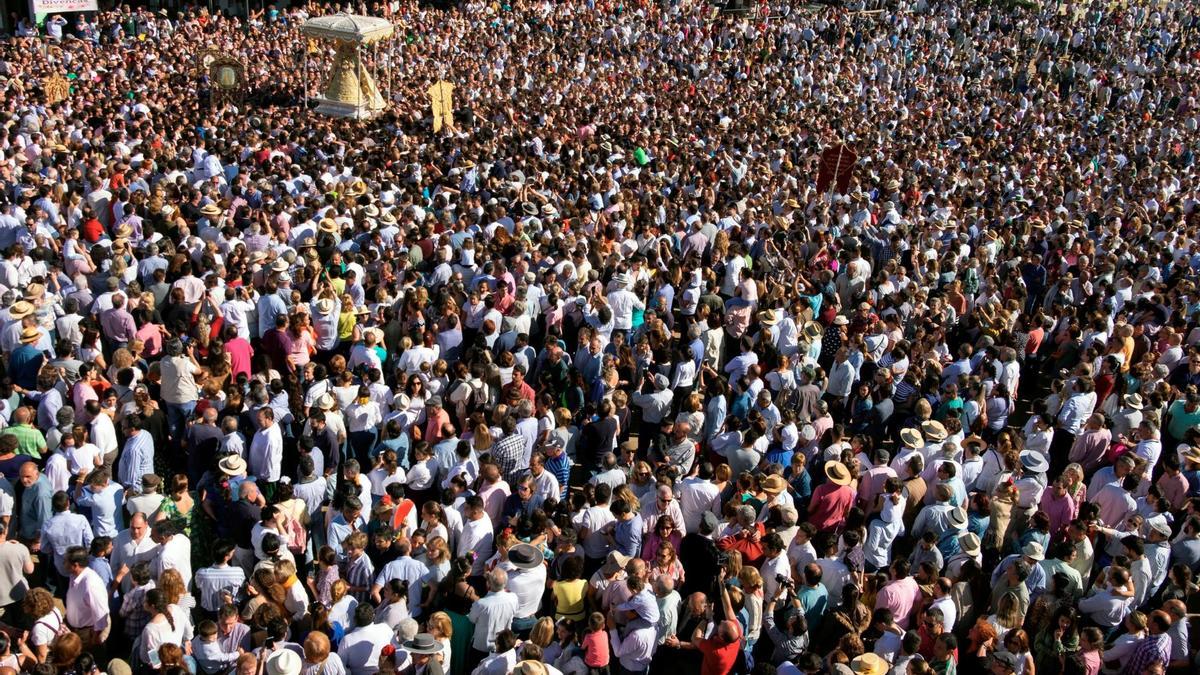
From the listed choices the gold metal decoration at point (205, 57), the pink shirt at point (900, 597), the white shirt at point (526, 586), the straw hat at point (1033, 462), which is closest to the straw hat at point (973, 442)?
the straw hat at point (1033, 462)

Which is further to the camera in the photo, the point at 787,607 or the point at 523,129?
the point at 523,129

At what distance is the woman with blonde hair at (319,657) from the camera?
5570mm

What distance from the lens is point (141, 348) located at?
8.93 metres

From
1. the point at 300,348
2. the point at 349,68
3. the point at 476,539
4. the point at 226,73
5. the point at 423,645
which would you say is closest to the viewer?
the point at 423,645

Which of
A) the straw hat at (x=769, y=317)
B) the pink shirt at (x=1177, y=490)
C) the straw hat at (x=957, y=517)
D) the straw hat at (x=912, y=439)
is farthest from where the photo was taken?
the straw hat at (x=769, y=317)

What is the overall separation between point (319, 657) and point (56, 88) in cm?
1648

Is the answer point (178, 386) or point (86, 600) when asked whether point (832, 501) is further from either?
point (178, 386)

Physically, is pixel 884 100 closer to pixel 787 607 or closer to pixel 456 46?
pixel 456 46

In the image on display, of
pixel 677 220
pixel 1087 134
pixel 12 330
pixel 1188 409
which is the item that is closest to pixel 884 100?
pixel 1087 134

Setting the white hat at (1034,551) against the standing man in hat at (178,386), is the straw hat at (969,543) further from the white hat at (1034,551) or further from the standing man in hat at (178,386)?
the standing man in hat at (178,386)

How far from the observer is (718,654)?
6.09m

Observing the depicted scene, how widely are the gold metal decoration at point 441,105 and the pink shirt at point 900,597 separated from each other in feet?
42.8

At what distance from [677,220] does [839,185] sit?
2528mm

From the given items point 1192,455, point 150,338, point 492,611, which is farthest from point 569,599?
point 1192,455
